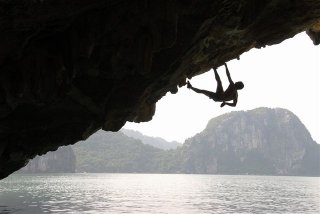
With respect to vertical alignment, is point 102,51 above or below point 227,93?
above

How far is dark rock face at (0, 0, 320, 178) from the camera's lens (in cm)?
968

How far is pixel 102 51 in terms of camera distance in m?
11.5

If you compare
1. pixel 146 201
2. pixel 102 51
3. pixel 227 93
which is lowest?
pixel 146 201

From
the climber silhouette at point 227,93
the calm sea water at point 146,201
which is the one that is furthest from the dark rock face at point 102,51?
the calm sea water at point 146,201

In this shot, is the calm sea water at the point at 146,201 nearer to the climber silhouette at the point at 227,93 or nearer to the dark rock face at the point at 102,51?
the dark rock face at the point at 102,51

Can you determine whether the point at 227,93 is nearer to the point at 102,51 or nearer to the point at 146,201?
the point at 102,51

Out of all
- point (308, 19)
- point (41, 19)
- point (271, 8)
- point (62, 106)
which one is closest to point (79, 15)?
point (41, 19)

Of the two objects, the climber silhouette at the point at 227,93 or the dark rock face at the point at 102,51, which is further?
the climber silhouette at the point at 227,93

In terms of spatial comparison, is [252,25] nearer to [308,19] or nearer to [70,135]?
[308,19]

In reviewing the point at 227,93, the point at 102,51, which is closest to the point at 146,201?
Result: the point at 227,93

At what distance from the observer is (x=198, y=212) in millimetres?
Answer: 48812

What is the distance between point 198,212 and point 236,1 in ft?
135

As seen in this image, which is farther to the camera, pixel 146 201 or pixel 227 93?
pixel 146 201

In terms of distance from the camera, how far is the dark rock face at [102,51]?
9.68 metres
